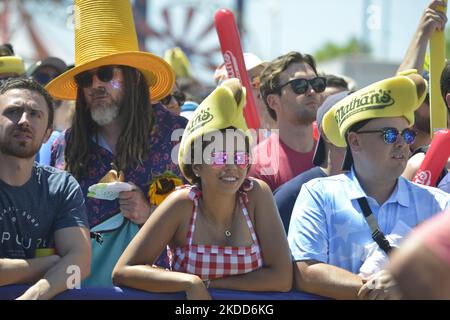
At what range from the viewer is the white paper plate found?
425cm

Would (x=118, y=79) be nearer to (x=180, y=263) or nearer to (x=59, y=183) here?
(x=59, y=183)

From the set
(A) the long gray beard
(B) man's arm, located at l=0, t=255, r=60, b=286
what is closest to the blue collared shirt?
(B) man's arm, located at l=0, t=255, r=60, b=286

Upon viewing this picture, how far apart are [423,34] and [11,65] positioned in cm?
262

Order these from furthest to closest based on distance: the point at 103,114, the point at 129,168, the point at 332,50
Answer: the point at 332,50 < the point at 103,114 < the point at 129,168

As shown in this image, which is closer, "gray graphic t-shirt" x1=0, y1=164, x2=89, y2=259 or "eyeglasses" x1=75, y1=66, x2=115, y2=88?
"gray graphic t-shirt" x1=0, y1=164, x2=89, y2=259

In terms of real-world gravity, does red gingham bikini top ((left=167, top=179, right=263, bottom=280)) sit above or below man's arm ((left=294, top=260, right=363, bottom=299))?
above

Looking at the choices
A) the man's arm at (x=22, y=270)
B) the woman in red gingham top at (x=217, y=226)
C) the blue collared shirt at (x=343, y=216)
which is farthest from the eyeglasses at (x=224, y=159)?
the man's arm at (x=22, y=270)

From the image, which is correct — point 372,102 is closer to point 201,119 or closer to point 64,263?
point 201,119

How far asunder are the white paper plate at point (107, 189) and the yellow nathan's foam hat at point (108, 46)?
763mm

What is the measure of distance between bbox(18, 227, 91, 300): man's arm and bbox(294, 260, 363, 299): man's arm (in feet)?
2.93

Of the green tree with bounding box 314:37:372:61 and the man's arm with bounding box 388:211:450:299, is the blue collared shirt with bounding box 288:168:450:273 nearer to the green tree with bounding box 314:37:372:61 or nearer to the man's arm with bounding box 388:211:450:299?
the man's arm with bounding box 388:211:450:299

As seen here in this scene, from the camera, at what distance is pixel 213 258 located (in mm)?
3588

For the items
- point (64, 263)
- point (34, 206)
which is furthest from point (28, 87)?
point (64, 263)

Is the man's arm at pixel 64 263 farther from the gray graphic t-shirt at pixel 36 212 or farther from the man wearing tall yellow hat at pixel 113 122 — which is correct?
the man wearing tall yellow hat at pixel 113 122
